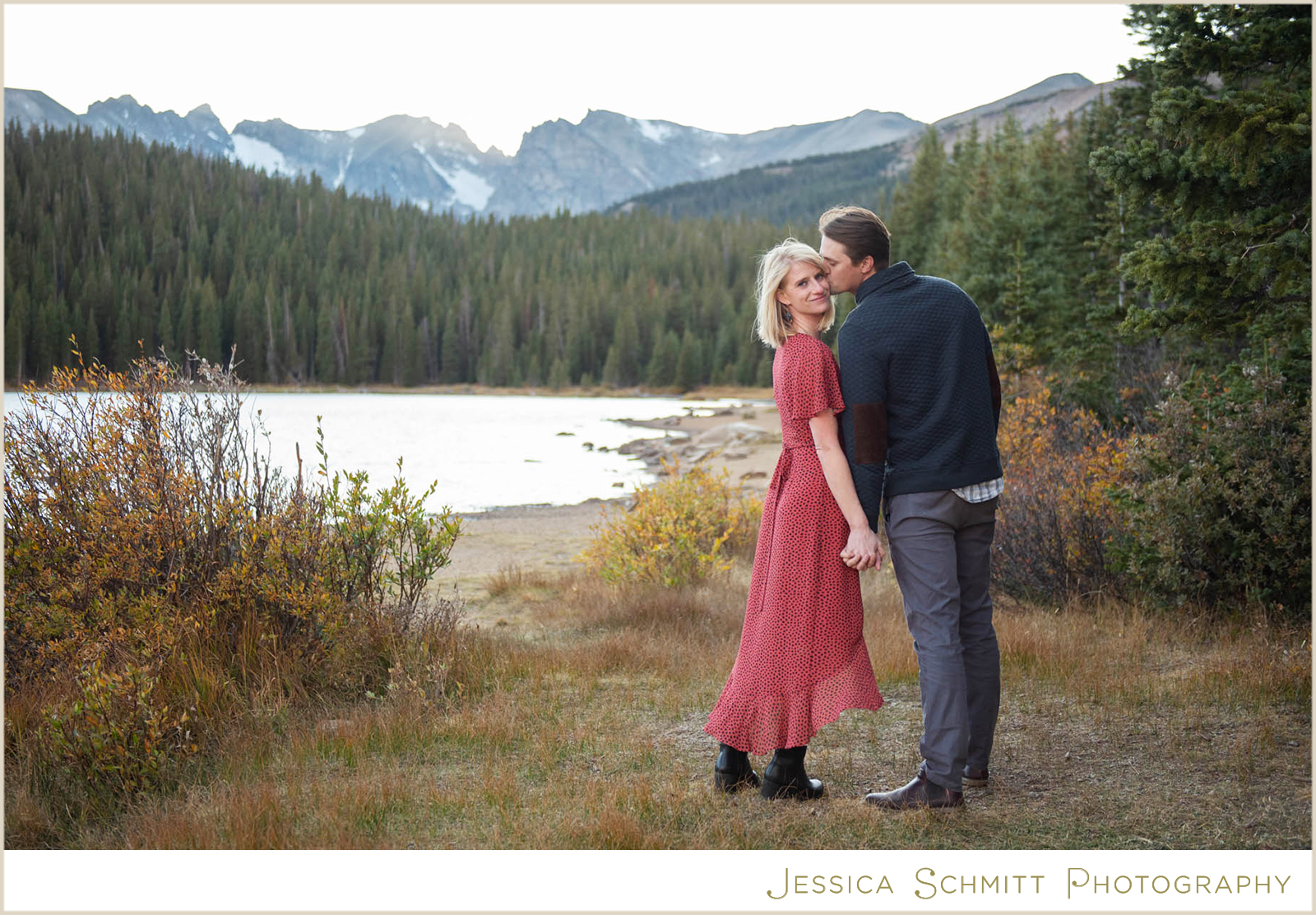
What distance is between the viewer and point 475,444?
3991cm

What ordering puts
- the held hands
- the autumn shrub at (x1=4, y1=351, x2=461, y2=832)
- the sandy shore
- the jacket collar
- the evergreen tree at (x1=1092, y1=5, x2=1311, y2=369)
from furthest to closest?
the sandy shore → the autumn shrub at (x1=4, y1=351, x2=461, y2=832) → the evergreen tree at (x1=1092, y1=5, x2=1311, y2=369) → the jacket collar → the held hands

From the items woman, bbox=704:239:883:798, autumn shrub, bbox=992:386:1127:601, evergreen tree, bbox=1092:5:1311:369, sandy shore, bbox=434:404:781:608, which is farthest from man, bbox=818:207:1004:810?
sandy shore, bbox=434:404:781:608

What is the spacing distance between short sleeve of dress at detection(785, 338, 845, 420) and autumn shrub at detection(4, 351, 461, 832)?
2917 millimetres

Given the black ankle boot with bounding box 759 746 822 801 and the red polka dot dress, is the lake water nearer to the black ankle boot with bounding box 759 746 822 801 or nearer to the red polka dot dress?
the red polka dot dress

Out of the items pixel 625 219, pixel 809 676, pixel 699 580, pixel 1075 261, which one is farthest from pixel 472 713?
pixel 625 219

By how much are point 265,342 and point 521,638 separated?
99.1 metres

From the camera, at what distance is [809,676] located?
374 cm

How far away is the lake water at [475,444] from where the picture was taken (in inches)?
969

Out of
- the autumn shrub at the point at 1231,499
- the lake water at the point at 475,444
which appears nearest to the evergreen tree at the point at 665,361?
the lake water at the point at 475,444

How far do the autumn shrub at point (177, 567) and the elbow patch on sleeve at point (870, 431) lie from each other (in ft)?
9.90

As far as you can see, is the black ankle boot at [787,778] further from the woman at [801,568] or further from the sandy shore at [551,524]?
the sandy shore at [551,524]

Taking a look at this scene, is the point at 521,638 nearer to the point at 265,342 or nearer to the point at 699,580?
the point at 699,580

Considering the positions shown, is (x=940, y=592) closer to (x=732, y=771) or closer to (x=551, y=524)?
(x=732, y=771)

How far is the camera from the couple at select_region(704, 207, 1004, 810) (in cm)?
357
